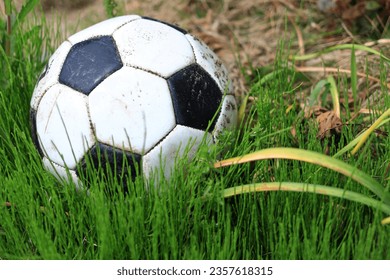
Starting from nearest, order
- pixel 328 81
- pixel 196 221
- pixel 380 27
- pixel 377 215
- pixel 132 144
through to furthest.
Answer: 1. pixel 377 215
2. pixel 196 221
3. pixel 132 144
4. pixel 328 81
5. pixel 380 27

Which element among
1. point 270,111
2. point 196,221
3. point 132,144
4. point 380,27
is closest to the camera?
point 196,221

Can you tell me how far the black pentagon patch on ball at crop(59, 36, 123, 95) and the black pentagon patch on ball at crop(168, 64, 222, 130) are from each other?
24 centimetres

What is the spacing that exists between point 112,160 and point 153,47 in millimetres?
493

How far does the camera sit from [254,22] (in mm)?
4230

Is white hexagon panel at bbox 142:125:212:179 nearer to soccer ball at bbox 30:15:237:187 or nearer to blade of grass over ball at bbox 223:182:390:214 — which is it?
soccer ball at bbox 30:15:237:187

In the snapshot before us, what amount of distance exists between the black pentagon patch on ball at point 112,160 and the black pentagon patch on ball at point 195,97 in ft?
0.78

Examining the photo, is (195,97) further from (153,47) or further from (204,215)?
(204,215)

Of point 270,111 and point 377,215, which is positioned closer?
point 377,215

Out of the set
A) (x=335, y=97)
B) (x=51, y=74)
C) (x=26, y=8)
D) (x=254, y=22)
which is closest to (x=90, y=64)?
(x=51, y=74)

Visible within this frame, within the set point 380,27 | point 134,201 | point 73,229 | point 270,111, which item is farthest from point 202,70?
point 380,27

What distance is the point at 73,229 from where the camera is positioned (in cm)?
241
